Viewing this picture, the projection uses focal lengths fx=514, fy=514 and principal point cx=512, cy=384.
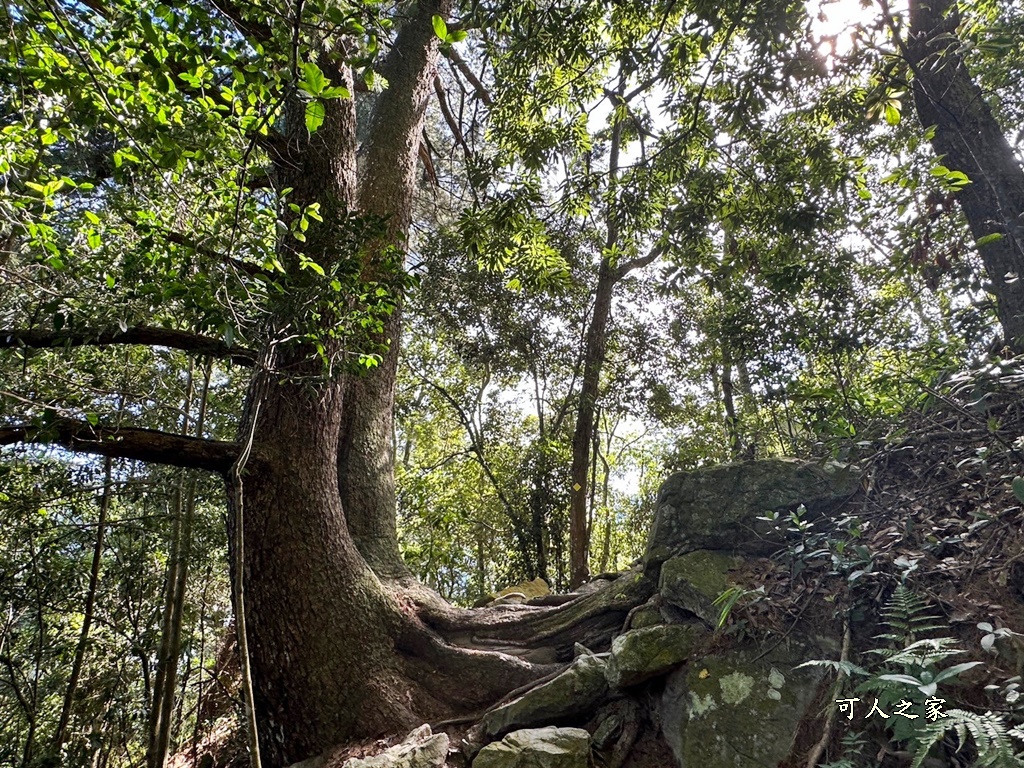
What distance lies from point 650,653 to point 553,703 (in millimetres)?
596

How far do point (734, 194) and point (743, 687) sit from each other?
3527mm

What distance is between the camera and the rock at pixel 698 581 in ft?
9.17

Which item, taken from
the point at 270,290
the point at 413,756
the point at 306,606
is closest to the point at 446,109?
the point at 270,290

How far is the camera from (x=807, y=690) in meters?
2.29

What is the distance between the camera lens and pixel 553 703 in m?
2.79

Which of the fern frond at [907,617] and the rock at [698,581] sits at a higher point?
the rock at [698,581]

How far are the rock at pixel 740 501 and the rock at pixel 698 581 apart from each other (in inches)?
4.0

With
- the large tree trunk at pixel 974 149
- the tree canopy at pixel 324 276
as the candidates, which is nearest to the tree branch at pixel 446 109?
the tree canopy at pixel 324 276

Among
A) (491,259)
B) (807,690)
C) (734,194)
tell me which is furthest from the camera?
(734,194)

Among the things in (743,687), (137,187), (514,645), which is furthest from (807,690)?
(137,187)

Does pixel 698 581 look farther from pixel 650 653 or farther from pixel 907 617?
pixel 907 617

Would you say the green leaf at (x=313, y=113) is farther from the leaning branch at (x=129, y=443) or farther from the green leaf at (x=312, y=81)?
the leaning branch at (x=129, y=443)

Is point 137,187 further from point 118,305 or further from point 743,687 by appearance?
point 743,687

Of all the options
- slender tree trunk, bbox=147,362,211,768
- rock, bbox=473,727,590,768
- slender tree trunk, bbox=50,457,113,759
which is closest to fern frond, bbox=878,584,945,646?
rock, bbox=473,727,590,768
